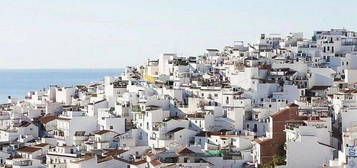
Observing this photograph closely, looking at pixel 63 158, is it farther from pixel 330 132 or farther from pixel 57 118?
pixel 330 132

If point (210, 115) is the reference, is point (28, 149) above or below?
below

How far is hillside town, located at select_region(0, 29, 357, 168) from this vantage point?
29328mm

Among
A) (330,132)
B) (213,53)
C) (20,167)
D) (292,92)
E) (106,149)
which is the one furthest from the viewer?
(213,53)

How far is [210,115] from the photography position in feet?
117

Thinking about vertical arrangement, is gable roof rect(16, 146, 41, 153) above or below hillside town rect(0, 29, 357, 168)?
below

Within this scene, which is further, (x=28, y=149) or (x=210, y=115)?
(x=210, y=115)

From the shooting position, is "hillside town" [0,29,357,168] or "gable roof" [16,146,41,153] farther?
"gable roof" [16,146,41,153]

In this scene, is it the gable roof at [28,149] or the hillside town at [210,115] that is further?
the gable roof at [28,149]

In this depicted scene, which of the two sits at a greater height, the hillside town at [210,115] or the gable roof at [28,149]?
the hillside town at [210,115]

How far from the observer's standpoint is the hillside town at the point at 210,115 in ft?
96.2

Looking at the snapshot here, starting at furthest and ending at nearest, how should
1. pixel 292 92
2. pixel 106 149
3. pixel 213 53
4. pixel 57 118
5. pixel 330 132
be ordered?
pixel 213 53 → pixel 57 118 → pixel 292 92 → pixel 106 149 → pixel 330 132

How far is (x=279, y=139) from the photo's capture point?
30141 millimetres

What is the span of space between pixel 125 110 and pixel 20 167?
8.38 m

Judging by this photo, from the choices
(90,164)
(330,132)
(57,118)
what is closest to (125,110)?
(57,118)
